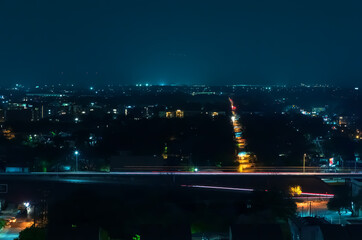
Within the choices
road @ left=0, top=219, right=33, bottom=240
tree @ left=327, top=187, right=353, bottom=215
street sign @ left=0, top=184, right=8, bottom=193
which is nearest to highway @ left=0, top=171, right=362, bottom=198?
street sign @ left=0, top=184, right=8, bottom=193

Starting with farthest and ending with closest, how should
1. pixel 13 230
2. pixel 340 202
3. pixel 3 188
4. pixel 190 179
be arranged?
1. pixel 190 179
2. pixel 3 188
3. pixel 340 202
4. pixel 13 230

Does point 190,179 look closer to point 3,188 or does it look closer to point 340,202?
point 340,202

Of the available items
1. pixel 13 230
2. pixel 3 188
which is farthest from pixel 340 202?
pixel 3 188

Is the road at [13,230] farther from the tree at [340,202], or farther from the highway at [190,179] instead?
the tree at [340,202]

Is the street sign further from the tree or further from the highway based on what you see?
the tree

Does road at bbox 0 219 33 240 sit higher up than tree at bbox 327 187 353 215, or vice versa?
tree at bbox 327 187 353 215

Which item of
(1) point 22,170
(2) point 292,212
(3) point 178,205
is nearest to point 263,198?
(2) point 292,212

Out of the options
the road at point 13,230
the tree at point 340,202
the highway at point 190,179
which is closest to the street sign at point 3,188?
the highway at point 190,179

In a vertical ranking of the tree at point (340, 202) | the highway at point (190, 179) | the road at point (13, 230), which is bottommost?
the road at point (13, 230)
